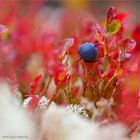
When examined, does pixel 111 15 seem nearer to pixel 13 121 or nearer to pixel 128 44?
pixel 128 44

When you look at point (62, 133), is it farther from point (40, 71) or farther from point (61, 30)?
point (61, 30)

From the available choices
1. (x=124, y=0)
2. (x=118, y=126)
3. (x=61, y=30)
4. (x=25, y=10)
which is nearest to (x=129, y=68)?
(x=118, y=126)

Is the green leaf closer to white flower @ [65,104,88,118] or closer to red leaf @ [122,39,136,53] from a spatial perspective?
red leaf @ [122,39,136,53]

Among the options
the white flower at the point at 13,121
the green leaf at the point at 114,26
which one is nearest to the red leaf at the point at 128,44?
the green leaf at the point at 114,26

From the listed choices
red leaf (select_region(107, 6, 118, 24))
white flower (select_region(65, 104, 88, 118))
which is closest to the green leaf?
red leaf (select_region(107, 6, 118, 24))

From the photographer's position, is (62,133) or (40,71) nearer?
(62,133)

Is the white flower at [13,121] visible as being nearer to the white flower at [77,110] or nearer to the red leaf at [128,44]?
the white flower at [77,110]
